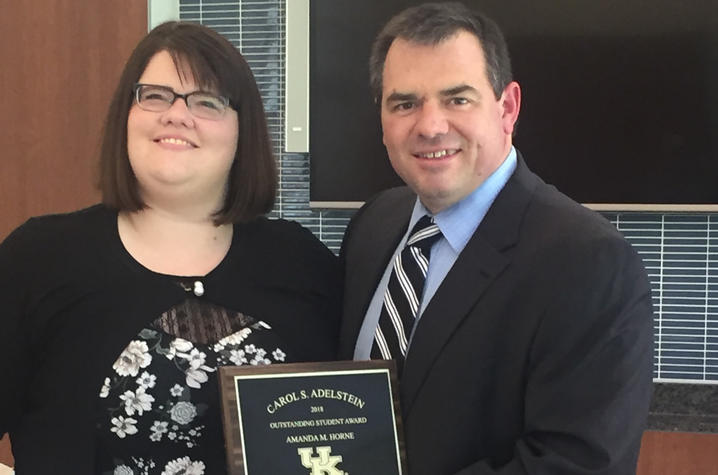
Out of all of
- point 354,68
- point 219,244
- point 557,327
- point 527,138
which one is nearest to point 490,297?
point 557,327

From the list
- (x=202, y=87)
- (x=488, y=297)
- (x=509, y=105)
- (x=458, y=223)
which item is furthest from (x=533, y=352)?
(x=202, y=87)

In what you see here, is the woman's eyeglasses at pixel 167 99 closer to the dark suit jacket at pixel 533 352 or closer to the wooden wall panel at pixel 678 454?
the dark suit jacket at pixel 533 352

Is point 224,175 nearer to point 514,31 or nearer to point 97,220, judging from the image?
point 97,220

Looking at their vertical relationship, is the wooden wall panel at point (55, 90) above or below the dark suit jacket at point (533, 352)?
above

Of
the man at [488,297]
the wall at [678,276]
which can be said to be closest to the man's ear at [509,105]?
the man at [488,297]

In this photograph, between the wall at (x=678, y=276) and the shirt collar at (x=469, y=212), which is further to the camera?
the wall at (x=678, y=276)

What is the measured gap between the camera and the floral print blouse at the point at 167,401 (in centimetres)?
151

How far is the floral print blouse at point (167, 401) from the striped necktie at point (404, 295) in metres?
0.25

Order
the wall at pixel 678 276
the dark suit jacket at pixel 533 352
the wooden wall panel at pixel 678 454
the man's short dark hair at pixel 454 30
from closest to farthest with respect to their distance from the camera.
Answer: the dark suit jacket at pixel 533 352 < the man's short dark hair at pixel 454 30 < the wooden wall panel at pixel 678 454 < the wall at pixel 678 276

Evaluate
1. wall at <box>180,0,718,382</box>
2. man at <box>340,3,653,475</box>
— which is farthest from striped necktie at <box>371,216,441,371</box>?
wall at <box>180,0,718,382</box>

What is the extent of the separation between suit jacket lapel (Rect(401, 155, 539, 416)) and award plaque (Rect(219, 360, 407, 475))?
0.04m

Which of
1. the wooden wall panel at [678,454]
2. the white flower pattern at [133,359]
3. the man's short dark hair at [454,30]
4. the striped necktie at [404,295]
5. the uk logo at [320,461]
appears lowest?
the wooden wall panel at [678,454]

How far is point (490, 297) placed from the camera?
1412mm

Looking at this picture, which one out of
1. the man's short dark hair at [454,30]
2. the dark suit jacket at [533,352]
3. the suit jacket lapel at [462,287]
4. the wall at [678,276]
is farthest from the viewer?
the wall at [678,276]
